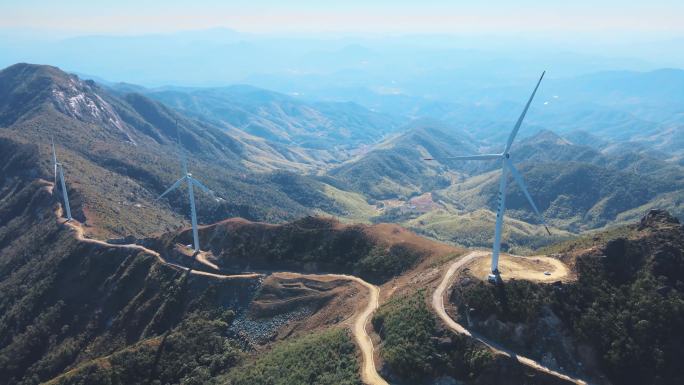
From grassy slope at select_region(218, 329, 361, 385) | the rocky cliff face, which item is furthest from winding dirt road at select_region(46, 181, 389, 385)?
the rocky cliff face

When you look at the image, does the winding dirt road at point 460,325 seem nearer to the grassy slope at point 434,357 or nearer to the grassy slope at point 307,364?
the grassy slope at point 434,357

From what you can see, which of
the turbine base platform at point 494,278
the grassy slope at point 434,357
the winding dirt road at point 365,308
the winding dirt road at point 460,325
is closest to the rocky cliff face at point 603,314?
the winding dirt road at point 460,325

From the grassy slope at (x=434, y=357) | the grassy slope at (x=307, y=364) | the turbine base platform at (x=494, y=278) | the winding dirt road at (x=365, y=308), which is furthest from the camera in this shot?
the turbine base platform at (x=494, y=278)

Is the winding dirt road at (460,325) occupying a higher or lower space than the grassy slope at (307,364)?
higher

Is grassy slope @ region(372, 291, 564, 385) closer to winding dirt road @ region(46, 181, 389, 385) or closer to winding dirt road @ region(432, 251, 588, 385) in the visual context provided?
winding dirt road @ region(432, 251, 588, 385)

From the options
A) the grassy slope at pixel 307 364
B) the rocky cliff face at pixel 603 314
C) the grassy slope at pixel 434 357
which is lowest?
the grassy slope at pixel 307 364

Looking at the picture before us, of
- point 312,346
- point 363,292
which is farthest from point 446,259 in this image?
point 312,346

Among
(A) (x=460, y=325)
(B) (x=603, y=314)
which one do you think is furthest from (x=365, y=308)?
(B) (x=603, y=314)

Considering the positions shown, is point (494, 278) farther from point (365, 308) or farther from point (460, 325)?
point (365, 308)

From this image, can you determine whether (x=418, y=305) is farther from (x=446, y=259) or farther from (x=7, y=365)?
(x=7, y=365)
